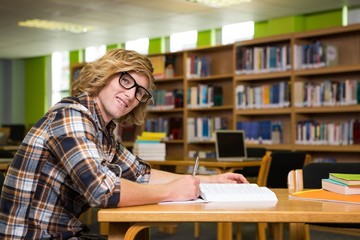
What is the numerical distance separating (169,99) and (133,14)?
1.50 metres

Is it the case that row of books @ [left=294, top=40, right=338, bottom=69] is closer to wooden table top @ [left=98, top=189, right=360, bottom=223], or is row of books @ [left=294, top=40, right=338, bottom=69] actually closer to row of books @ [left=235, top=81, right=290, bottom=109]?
row of books @ [left=235, top=81, right=290, bottom=109]

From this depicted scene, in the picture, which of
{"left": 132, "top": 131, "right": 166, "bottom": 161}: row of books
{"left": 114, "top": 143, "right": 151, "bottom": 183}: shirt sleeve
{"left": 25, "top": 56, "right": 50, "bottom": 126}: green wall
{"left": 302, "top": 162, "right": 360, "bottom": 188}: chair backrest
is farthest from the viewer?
{"left": 25, "top": 56, "right": 50, "bottom": 126}: green wall

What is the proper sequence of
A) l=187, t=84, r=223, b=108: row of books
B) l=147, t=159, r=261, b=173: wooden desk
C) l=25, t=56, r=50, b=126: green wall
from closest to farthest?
l=147, t=159, r=261, b=173: wooden desk → l=187, t=84, r=223, b=108: row of books → l=25, t=56, r=50, b=126: green wall

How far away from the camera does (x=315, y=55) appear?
21.4ft

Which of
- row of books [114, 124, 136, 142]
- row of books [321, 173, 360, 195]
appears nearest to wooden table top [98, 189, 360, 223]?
row of books [321, 173, 360, 195]

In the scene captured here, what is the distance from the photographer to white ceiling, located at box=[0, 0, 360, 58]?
7895 mm

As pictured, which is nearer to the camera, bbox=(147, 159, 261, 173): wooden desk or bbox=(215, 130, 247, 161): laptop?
bbox=(147, 159, 261, 173): wooden desk

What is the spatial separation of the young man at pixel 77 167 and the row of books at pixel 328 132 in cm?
490

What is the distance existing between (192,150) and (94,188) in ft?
21.4

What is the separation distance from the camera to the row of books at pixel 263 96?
6.85 metres

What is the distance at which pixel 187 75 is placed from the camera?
25.9 ft

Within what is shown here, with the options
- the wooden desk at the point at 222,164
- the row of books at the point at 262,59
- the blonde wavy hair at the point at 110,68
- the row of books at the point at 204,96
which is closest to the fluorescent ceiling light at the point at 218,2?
the row of books at the point at 262,59

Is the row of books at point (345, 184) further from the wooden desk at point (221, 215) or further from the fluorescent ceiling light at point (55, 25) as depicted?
the fluorescent ceiling light at point (55, 25)

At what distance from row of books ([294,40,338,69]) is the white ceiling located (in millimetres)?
1364
